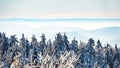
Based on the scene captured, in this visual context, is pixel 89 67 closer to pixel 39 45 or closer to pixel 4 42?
pixel 39 45

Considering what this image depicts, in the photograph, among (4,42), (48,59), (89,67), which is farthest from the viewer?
(4,42)

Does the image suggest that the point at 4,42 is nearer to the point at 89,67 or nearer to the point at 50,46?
the point at 50,46

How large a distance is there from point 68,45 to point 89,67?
12696 mm

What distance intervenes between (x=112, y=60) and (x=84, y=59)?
11.3 meters

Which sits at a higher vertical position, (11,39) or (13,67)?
(13,67)

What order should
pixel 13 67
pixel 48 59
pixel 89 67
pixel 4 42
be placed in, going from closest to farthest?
1. pixel 48 59
2. pixel 13 67
3. pixel 89 67
4. pixel 4 42

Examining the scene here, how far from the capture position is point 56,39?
11312 centimetres

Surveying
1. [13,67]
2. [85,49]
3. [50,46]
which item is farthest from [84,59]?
[13,67]

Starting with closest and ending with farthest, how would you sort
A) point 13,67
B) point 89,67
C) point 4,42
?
point 13,67 < point 89,67 < point 4,42

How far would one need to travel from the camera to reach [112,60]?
370ft

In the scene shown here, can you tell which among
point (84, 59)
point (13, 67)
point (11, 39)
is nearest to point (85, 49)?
point (84, 59)

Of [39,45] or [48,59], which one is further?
[39,45]

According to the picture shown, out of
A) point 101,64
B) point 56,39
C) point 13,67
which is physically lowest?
point 101,64

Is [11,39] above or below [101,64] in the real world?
above
